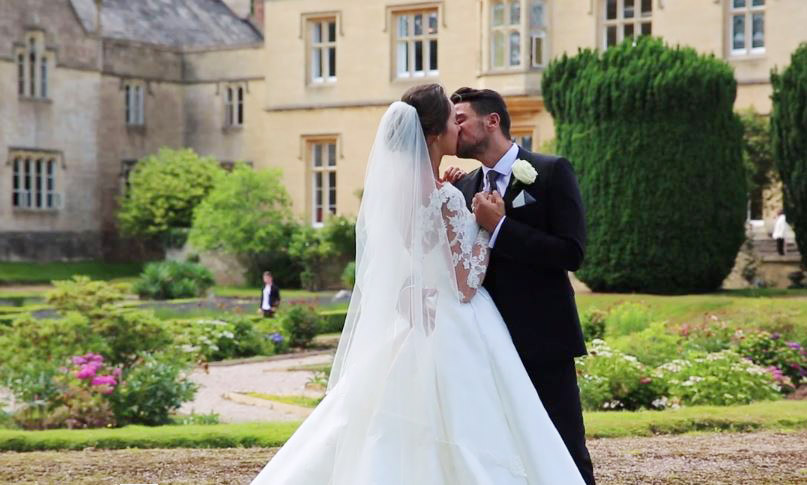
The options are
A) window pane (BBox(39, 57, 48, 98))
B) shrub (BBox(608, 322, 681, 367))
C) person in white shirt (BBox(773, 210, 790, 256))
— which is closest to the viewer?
shrub (BBox(608, 322, 681, 367))

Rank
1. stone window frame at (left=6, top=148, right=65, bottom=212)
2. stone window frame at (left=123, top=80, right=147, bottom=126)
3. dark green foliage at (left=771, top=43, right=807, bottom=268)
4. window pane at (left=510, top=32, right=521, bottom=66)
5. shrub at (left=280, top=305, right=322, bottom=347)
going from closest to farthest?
shrub at (left=280, top=305, right=322, bottom=347), dark green foliage at (left=771, top=43, right=807, bottom=268), window pane at (left=510, top=32, right=521, bottom=66), stone window frame at (left=6, top=148, right=65, bottom=212), stone window frame at (left=123, top=80, right=147, bottom=126)

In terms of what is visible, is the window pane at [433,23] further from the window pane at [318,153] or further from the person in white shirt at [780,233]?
the person in white shirt at [780,233]

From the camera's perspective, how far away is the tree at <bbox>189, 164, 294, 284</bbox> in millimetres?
30266

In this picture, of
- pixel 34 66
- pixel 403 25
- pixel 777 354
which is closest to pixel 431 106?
pixel 777 354

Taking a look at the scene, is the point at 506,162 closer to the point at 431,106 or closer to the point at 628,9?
the point at 431,106

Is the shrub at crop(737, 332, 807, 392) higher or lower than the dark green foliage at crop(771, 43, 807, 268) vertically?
lower

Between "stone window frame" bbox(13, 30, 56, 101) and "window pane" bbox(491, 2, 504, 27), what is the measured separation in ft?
37.9

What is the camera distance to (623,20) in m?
27.8

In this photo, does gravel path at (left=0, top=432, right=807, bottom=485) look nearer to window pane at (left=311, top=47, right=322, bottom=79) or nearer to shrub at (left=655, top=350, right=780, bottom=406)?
shrub at (left=655, top=350, right=780, bottom=406)

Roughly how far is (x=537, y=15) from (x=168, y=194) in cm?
994

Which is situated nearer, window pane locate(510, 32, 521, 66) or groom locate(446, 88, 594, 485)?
groom locate(446, 88, 594, 485)

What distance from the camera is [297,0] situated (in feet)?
109

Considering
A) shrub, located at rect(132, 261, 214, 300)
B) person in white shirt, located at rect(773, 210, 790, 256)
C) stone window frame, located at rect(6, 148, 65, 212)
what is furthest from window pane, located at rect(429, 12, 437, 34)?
person in white shirt, located at rect(773, 210, 790, 256)

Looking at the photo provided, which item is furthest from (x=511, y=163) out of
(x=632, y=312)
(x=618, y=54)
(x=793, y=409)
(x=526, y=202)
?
(x=618, y=54)
